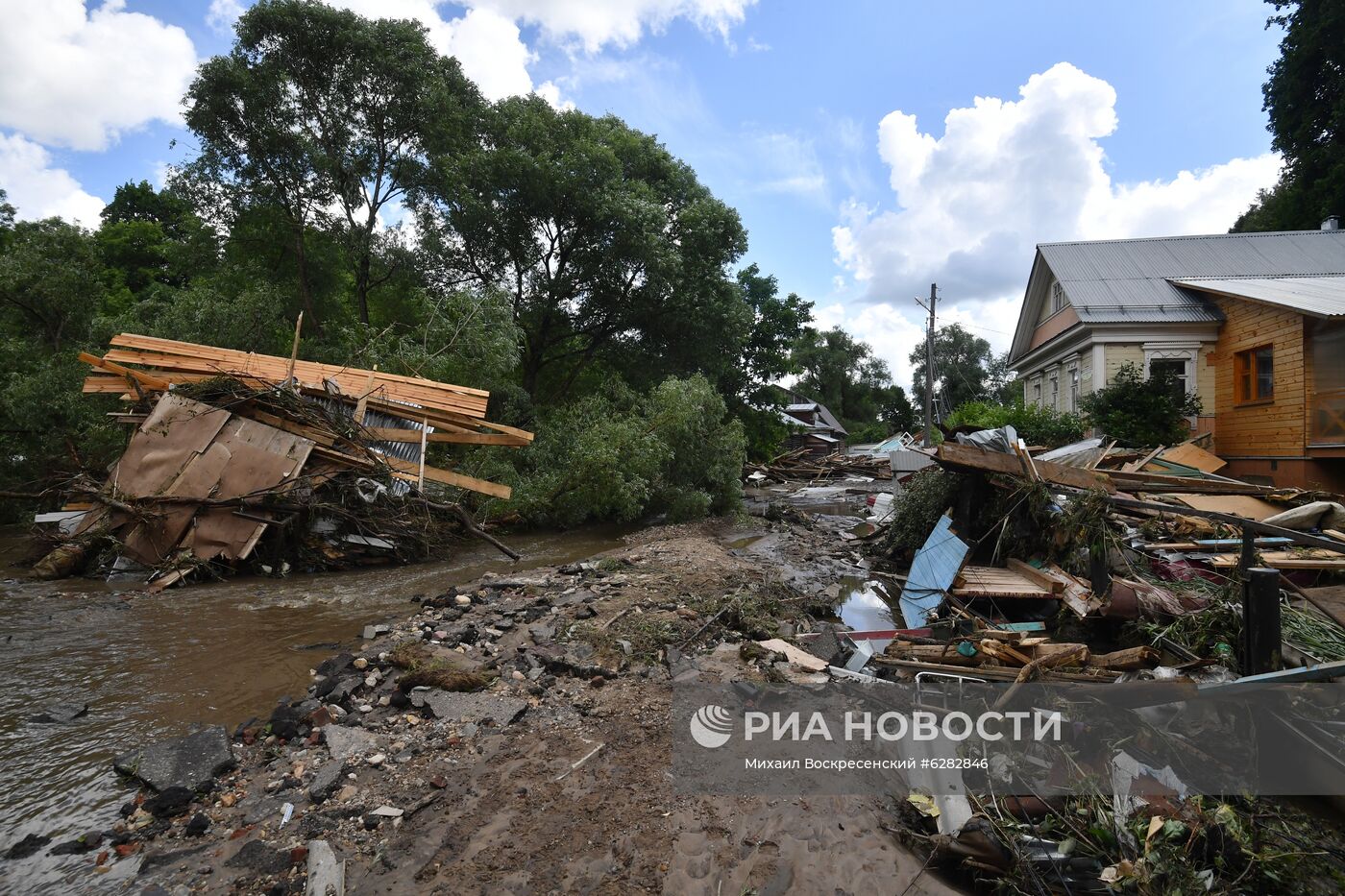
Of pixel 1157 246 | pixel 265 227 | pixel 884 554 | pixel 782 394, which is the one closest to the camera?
pixel 884 554

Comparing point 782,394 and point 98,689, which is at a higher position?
point 782,394

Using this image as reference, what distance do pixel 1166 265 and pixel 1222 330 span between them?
3.87 metres

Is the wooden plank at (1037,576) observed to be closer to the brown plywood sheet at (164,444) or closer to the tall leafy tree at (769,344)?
the brown plywood sheet at (164,444)

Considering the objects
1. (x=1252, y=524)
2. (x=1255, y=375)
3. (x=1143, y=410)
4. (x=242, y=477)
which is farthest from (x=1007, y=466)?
(x=1255, y=375)

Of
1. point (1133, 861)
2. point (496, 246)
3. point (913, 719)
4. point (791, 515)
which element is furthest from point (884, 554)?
point (496, 246)

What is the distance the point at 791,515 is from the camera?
52.2 ft

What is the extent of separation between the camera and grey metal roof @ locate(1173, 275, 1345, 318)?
11.6 metres

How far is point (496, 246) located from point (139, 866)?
16712mm

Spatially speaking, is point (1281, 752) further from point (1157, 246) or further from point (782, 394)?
point (782, 394)

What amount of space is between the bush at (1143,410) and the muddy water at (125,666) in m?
15.8

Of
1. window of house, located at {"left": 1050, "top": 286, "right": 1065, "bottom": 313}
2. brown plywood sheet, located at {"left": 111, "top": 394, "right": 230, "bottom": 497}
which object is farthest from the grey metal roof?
brown plywood sheet, located at {"left": 111, "top": 394, "right": 230, "bottom": 497}

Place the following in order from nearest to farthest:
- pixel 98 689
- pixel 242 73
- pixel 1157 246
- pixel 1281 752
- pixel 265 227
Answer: pixel 1281 752 < pixel 98 689 < pixel 242 73 < pixel 265 227 < pixel 1157 246

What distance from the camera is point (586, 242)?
57.4 feet

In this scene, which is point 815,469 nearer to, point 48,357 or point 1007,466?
point 1007,466
